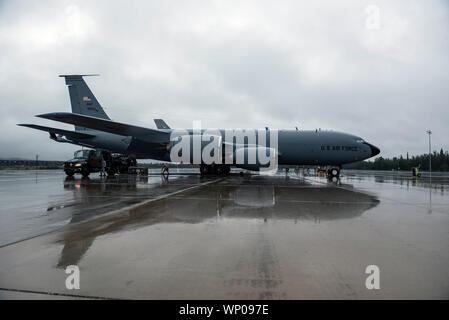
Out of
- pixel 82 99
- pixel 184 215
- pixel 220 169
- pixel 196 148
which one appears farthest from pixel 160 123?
pixel 184 215

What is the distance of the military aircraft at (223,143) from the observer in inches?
672

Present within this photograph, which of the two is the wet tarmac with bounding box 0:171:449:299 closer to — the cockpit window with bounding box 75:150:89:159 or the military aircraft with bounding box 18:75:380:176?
the military aircraft with bounding box 18:75:380:176

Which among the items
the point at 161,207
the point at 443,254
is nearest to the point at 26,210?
the point at 161,207

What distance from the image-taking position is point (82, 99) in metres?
19.8

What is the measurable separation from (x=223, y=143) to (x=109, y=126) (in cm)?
736

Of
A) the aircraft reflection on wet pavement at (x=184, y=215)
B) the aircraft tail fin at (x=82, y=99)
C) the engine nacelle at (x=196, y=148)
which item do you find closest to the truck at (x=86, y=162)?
the aircraft tail fin at (x=82, y=99)

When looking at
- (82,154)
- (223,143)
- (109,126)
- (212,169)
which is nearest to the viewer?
(109,126)

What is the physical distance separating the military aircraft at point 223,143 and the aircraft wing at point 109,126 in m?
0.06

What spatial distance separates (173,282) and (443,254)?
304 centimetres

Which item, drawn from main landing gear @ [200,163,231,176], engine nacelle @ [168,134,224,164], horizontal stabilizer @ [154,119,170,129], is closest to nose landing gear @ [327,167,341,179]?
main landing gear @ [200,163,231,176]

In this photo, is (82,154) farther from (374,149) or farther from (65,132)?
(374,149)

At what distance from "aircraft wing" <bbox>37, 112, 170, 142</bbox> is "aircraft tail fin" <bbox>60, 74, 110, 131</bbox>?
4.14 meters

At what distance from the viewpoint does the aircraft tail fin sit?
774 inches

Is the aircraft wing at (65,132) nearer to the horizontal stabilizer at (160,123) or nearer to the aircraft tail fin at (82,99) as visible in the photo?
the aircraft tail fin at (82,99)
